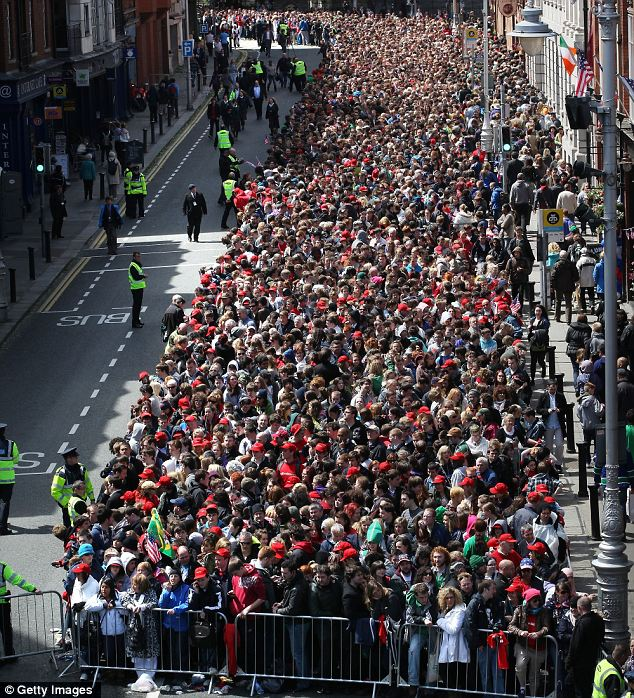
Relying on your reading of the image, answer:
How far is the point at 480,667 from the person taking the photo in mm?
18000

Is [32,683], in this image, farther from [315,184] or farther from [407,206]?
[315,184]

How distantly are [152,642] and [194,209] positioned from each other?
1025 inches

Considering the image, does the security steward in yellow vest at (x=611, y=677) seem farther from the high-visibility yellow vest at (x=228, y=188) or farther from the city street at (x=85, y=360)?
the high-visibility yellow vest at (x=228, y=188)

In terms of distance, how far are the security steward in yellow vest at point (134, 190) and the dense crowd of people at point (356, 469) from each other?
11.4m

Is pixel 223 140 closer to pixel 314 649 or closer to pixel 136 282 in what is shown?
pixel 136 282

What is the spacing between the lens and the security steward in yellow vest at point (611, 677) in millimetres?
15820

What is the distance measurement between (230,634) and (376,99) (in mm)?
41218

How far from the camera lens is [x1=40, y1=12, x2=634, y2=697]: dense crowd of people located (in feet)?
59.3

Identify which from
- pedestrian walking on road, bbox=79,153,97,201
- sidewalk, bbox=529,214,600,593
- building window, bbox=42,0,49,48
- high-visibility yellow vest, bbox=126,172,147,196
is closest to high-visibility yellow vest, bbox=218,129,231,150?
pedestrian walking on road, bbox=79,153,97,201

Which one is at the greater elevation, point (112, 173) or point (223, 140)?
point (223, 140)

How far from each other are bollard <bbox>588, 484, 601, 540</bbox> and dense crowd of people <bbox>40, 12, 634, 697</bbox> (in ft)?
3.00

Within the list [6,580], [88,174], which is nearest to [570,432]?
[6,580]

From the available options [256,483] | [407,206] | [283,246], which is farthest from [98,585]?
[407,206]

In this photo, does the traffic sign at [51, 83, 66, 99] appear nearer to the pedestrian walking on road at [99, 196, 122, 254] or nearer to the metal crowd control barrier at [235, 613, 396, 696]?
the pedestrian walking on road at [99, 196, 122, 254]
